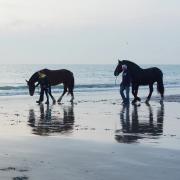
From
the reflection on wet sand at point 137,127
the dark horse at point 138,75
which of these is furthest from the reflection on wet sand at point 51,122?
the dark horse at point 138,75

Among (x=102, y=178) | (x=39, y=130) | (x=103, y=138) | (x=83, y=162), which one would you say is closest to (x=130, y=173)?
(x=102, y=178)

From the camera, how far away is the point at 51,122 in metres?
15.1

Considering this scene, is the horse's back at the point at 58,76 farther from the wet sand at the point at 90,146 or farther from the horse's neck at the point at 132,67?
the wet sand at the point at 90,146

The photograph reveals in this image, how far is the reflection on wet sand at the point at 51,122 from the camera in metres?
13.1

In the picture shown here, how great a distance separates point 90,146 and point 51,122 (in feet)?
16.2

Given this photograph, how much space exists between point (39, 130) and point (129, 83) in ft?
34.1

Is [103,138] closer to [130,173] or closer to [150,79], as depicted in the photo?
[130,173]

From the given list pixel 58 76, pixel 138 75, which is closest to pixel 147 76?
pixel 138 75

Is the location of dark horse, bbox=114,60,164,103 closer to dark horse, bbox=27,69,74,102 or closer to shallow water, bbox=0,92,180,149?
dark horse, bbox=27,69,74,102

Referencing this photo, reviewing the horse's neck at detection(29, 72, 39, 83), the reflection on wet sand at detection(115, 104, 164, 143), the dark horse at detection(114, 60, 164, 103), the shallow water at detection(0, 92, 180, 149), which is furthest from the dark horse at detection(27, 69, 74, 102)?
the reflection on wet sand at detection(115, 104, 164, 143)

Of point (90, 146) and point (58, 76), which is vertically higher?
point (58, 76)

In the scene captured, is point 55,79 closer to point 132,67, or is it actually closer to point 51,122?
point 132,67

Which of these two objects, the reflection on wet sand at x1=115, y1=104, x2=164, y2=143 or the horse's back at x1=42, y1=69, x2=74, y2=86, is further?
the horse's back at x1=42, y1=69, x2=74, y2=86

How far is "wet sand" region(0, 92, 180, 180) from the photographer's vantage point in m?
7.71
